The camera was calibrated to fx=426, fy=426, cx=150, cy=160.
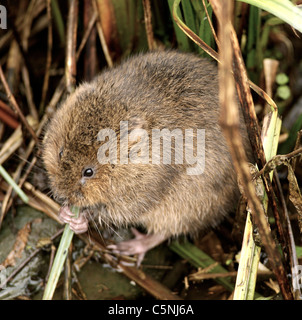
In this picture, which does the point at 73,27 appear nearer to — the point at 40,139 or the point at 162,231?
the point at 40,139

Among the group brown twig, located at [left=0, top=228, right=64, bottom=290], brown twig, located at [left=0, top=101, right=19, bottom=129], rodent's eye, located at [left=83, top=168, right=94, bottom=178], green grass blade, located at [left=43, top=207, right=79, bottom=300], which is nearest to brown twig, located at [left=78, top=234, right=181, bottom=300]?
brown twig, located at [left=0, top=228, right=64, bottom=290]

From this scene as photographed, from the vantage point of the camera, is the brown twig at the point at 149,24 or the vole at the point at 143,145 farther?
the brown twig at the point at 149,24

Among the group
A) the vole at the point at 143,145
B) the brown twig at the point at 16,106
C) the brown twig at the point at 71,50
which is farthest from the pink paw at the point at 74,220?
the brown twig at the point at 71,50

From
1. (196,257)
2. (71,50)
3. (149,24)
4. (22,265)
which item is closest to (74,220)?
(22,265)

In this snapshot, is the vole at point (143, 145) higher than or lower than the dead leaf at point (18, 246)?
higher

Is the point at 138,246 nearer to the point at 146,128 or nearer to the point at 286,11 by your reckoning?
the point at 146,128

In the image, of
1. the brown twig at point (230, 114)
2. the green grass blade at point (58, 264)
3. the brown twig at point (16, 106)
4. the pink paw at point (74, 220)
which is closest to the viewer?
the brown twig at point (230, 114)

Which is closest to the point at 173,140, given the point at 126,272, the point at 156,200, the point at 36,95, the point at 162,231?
the point at 156,200

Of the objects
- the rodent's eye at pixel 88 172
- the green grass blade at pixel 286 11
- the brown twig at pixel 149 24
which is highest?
the brown twig at pixel 149 24

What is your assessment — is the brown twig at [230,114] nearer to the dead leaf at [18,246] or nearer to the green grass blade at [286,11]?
the green grass blade at [286,11]
